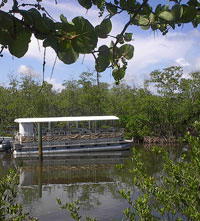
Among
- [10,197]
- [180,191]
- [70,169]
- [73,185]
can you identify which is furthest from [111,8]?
[70,169]

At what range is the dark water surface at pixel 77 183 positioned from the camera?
10.6 meters

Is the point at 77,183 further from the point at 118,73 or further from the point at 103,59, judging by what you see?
the point at 103,59

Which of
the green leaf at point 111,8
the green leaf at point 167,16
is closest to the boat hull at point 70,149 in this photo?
the green leaf at point 111,8

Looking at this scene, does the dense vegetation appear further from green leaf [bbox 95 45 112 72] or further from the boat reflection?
green leaf [bbox 95 45 112 72]

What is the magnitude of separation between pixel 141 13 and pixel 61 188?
13375 millimetres

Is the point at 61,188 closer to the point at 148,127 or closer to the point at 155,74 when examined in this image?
the point at 148,127

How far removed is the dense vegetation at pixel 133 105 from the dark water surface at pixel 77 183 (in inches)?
405

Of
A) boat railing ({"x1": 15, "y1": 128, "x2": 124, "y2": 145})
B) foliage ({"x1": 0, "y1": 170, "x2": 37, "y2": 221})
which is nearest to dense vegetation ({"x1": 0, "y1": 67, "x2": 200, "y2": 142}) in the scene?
boat railing ({"x1": 15, "y1": 128, "x2": 124, "y2": 145})

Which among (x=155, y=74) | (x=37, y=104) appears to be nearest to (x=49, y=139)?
(x=37, y=104)

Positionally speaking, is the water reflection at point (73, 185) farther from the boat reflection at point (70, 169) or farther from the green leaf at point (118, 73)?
the green leaf at point (118, 73)

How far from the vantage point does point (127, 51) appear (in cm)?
114

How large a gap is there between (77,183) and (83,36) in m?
14.5

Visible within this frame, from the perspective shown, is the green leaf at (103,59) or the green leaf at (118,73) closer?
the green leaf at (103,59)

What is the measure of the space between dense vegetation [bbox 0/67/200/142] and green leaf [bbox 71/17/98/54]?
31.5m
